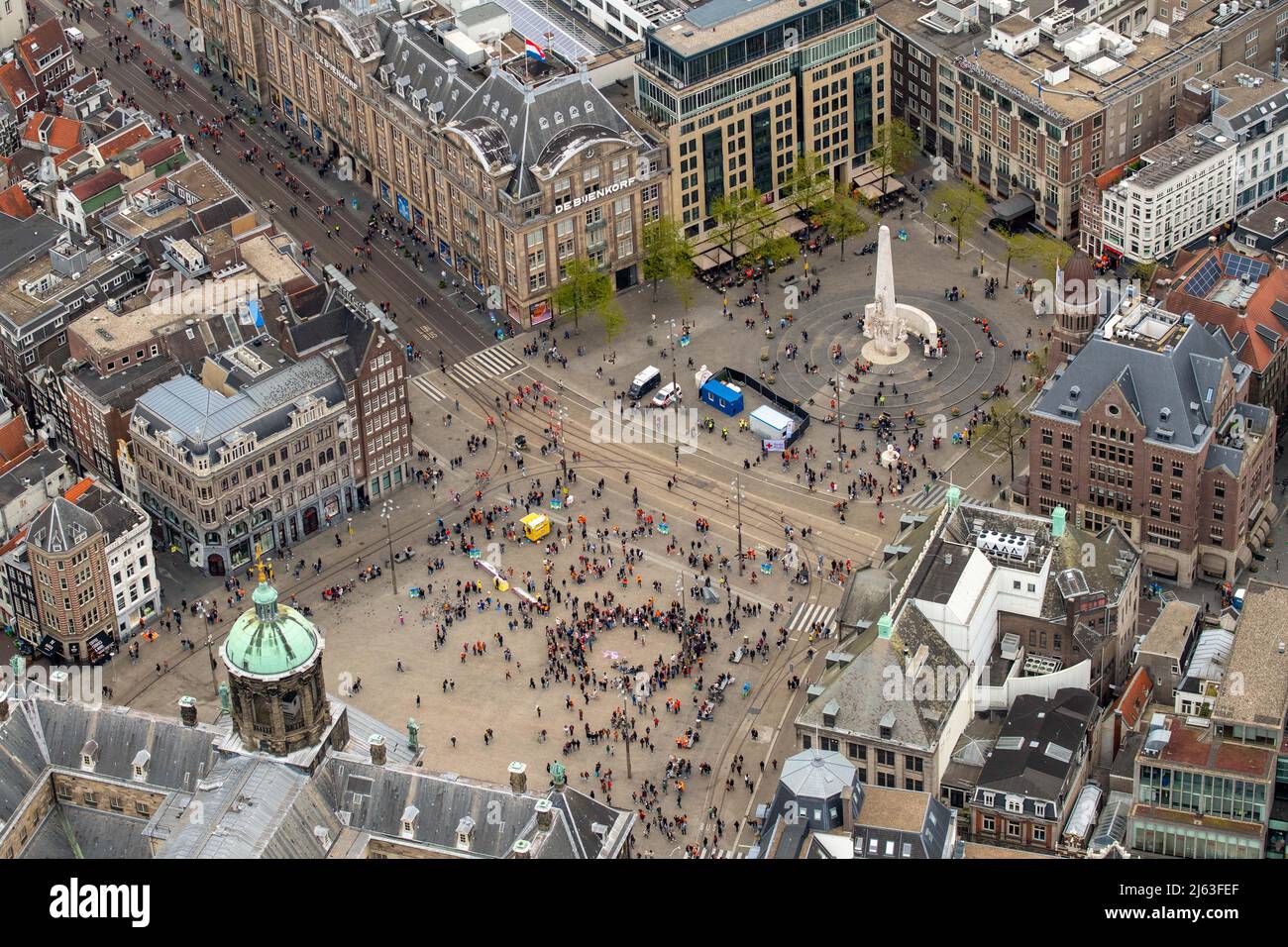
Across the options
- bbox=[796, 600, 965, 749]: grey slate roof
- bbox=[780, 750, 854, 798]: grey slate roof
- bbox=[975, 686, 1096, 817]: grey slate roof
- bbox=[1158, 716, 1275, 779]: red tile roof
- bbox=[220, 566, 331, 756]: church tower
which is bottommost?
bbox=[975, 686, 1096, 817]: grey slate roof

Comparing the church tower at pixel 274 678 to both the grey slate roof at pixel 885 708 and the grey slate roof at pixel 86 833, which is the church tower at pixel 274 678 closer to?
the grey slate roof at pixel 86 833

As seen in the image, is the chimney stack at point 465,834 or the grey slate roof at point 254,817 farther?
the chimney stack at point 465,834

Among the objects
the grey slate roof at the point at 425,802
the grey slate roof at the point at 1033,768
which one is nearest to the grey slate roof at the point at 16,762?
the grey slate roof at the point at 425,802

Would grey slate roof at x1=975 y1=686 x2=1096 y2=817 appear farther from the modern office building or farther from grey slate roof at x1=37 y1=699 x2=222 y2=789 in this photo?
grey slate roof at x1=37 y1=699 x2=222 y2=789

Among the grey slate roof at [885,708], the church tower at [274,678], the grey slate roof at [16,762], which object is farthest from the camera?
the grey slate roof at [885,708]

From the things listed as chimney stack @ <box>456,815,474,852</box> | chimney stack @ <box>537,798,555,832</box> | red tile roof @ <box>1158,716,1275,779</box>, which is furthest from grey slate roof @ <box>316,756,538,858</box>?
red tile roof @ <box>1158,716,1275,779</box>

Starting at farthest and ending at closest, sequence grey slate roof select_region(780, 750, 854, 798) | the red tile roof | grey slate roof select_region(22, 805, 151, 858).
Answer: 1. grey slate roof select_region(22, 805, 151, 858)
2. the red tile roof
3. grey slate roof select_region(780, 750, 854, 798)
